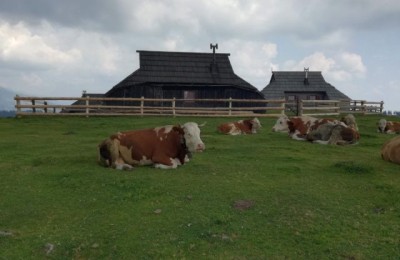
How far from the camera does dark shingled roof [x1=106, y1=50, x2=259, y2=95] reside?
33500 millimetres

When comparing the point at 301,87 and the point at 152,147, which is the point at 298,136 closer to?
the point at 152,147

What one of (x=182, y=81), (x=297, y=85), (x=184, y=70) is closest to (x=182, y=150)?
(x=182, y=81)

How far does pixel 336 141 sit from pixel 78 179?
9.95 meters

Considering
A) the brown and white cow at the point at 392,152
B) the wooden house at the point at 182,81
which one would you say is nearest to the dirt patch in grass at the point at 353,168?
the brown and white cow at the point at 392,152

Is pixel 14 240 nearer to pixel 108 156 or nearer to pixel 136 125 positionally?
pixel 108 156

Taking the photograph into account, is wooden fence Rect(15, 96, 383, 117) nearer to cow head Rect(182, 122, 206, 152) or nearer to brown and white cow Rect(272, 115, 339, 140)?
brown and white cow Rect(272, 115, 339, 140)

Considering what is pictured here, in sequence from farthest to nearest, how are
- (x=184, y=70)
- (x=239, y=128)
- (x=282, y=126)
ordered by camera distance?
(x=184, y=70) → (x=282, y=126) → (x=239, y=128)

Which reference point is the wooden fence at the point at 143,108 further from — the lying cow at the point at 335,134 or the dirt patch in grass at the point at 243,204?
the dirt patch in grass at the point at 243,204

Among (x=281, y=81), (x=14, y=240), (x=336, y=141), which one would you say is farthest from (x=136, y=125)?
(x=281, y=81)

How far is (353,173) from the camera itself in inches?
397

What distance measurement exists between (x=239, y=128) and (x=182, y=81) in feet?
51.2

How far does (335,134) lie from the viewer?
15273 mm

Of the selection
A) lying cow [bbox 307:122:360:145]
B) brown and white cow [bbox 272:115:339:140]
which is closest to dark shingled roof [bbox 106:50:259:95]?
brown and white cow [bbox 272:115:339:140]

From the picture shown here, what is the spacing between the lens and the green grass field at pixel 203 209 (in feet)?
19.5
